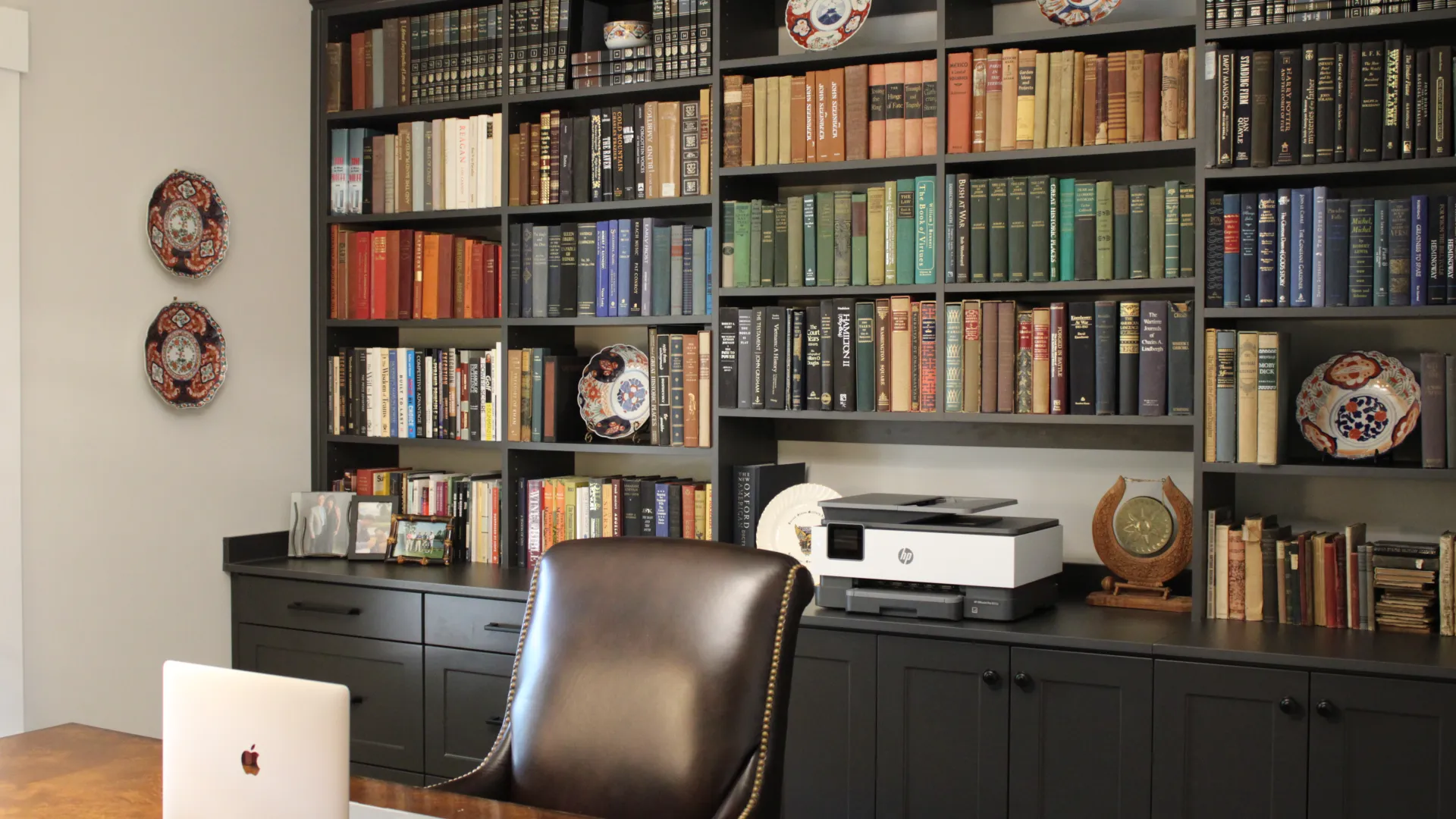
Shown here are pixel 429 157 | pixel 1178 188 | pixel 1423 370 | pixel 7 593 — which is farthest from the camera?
pixel 429 157

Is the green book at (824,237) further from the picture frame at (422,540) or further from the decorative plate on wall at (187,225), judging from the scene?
the decorative plate on wall at (187,225)

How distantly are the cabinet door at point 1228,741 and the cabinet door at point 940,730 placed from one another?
33 centimetres

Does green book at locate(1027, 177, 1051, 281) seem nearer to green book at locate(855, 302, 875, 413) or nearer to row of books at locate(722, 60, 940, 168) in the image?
row of books at locate(722, 60, 940, 168)

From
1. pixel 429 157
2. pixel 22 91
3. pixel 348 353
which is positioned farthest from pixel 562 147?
pixel 22 91

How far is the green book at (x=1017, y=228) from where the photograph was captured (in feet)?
10.0

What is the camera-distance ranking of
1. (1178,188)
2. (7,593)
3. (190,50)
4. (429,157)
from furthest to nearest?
(429,157)
(190,50)
(7,593)
(1178,188)

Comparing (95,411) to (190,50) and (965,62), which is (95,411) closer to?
(190,50)

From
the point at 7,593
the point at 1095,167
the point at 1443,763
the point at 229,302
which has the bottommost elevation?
the point at 1443,763

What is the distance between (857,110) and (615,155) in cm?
71

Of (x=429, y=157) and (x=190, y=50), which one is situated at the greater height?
(x=190, y=50)

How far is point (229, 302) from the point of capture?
3723mm

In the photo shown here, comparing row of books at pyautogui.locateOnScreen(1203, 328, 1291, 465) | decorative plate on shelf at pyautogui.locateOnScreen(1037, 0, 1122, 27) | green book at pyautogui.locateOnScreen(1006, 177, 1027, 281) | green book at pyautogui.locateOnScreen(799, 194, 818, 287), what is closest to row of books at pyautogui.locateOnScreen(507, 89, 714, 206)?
green book at pyautogui.locateOnScreen(799, 194, 818, 287)

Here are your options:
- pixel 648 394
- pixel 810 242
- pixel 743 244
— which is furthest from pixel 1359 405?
pixel 648 394

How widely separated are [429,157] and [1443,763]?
294 cm
